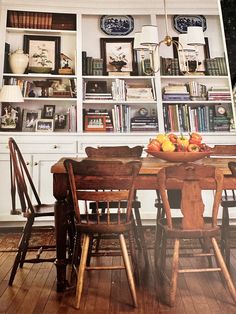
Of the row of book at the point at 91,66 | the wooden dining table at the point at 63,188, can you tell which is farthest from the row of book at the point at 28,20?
the wooden dining table at the point at 63,188

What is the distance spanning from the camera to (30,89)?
146 inches

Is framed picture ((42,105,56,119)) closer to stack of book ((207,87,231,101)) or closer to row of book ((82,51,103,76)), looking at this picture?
row of book ((82,51,103,76))

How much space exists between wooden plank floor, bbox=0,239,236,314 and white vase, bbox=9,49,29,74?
206 centimetres

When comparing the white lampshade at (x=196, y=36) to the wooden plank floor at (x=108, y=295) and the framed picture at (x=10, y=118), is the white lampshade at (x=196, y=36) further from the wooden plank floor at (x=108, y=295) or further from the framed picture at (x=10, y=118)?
the framed picture at (x=10, y=118)

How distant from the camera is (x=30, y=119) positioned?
3.68 metres

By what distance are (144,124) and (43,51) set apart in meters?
1.28

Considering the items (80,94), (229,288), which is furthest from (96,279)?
(80,94)

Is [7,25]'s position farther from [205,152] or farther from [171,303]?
[171,303]

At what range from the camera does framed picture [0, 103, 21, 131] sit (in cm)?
358

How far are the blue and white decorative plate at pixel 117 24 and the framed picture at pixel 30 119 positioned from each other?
1125 mm

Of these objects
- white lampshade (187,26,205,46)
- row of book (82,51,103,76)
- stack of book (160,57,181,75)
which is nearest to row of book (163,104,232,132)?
stack of book (160,57,181,75)

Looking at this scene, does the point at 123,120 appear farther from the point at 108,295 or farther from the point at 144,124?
the point at 108,295

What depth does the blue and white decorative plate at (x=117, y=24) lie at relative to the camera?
3820mm

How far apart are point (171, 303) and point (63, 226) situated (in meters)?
0.68
